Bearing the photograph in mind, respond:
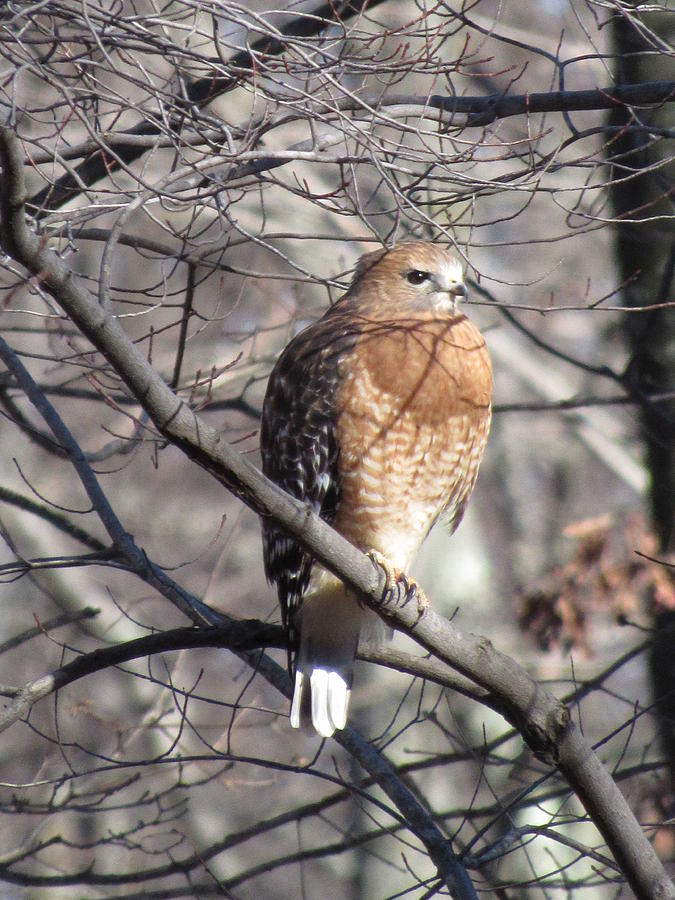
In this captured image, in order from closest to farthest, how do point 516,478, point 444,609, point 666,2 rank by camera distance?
point 666,2, point 444,609, point 516,478

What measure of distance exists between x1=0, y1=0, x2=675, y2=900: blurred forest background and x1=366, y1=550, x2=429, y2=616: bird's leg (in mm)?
429

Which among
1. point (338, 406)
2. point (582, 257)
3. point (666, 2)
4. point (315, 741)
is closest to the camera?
point (338, 406)

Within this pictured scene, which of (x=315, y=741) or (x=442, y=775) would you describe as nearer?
(x=442, y=775)

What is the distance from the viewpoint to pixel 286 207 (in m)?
8.26

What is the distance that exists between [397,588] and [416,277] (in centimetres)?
143

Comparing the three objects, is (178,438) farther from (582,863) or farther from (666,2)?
(582,863)

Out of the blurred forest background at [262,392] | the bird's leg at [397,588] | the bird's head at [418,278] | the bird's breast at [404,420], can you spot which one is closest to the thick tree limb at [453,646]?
the bird's leg at [397,588]

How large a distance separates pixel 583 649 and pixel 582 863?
11.6 ft

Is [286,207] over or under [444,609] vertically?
over

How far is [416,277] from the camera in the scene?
13.7 feet

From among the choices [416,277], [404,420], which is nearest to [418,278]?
[416,277]

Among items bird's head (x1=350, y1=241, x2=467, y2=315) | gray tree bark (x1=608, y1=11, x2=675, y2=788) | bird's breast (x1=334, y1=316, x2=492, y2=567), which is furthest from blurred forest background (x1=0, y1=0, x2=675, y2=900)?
bird's breast (x1=334, y1=316, x2=492, y2=567)

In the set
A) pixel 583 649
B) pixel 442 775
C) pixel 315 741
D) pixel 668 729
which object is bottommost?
pixel 668 729

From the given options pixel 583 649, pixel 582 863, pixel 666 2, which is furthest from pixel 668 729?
pixel 582 863
